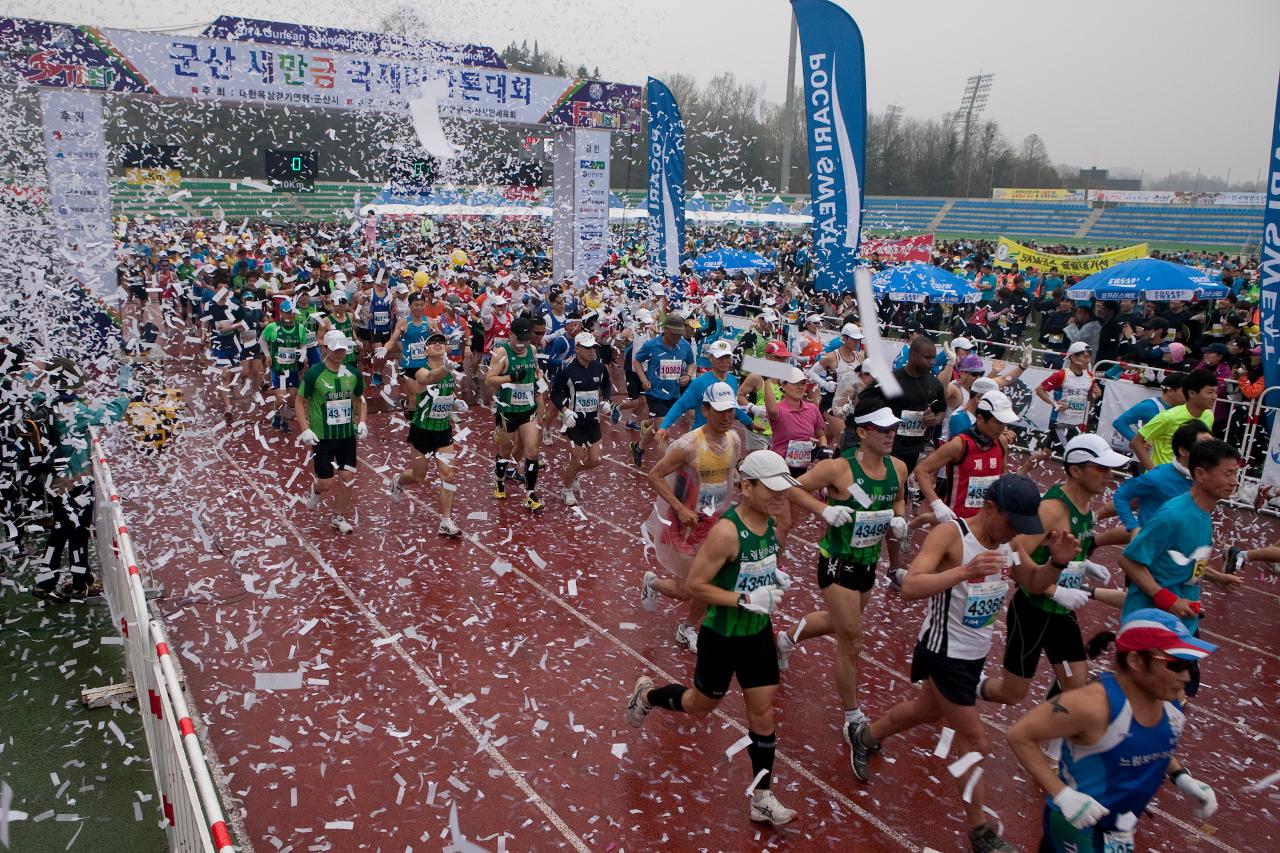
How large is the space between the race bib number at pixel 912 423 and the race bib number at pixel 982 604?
135 inches

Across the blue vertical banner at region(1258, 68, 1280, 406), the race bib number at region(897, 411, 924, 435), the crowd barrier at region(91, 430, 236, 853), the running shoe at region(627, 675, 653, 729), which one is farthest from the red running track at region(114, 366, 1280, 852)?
the blue vertical banner at region(1258, 68, 1280, 406)

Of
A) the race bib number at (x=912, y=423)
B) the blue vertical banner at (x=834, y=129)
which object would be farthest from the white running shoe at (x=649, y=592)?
the blue vertical banner at (x=834, y=129)

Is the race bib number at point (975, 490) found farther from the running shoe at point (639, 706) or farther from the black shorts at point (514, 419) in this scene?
the black shorts at point (514, 419)

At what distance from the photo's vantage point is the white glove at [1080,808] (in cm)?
307

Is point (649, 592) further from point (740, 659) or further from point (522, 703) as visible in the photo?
point (740, 659)

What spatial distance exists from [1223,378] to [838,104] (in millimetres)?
7103

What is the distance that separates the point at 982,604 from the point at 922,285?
1546 cm

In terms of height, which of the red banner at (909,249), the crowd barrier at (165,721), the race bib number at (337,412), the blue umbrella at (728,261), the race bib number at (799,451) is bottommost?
the crowd barrier at (165,721)

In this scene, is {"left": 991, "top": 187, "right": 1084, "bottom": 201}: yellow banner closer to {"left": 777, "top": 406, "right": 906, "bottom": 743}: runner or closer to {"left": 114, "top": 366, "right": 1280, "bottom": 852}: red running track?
{"left": 114, "top": 366, "right": 1280, "bottom": 852}: red running track

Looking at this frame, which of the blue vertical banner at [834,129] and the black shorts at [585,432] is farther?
the black shorts at [585,432]

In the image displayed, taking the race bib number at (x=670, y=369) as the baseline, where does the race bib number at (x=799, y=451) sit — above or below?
below

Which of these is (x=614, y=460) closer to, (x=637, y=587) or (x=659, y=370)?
(x=659, y=370)

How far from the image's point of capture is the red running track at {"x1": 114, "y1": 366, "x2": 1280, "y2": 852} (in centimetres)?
480

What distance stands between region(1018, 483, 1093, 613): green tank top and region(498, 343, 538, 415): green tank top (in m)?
5.82
